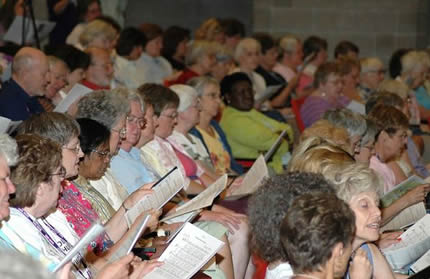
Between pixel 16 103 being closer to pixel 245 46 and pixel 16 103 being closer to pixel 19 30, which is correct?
pixel 19 30

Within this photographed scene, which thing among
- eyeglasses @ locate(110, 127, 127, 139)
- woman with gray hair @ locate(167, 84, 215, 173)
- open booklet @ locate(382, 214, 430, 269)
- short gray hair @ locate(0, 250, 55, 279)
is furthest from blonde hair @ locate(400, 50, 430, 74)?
short gray hair @ locate(0, 250, 55, 279)

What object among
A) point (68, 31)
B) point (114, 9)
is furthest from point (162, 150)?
point (114, 9)

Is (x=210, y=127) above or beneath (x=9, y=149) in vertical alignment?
beneath

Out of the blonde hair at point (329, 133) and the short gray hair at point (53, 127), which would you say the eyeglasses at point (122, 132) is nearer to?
the short gray hair at point (53, 127)

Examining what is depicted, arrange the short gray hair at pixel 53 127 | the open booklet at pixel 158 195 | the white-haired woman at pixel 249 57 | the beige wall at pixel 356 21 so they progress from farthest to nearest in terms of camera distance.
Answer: the beige wall at pixel 356 21 → the white-haired woman at pixel 249 57 → the short gray hair at pixel 53 127 → the open booklet at pixel 158 195

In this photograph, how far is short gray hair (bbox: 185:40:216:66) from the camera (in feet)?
27.5

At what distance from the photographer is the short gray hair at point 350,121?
528 cm

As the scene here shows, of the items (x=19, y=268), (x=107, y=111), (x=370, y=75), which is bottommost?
(x=370, y=75)

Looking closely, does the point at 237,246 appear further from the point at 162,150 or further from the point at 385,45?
the point at 385,45

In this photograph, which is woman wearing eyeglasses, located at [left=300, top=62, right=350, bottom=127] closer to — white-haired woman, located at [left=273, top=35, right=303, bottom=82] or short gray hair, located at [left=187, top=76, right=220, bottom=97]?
short gray hair, located at [left=187, top=76, right=220, bottom=97]

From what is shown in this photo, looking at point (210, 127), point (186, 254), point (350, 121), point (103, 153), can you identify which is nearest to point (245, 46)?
point (210, 127)

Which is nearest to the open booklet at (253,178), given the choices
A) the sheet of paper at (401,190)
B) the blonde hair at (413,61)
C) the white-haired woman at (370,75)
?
the sheet of paper at (401,190)

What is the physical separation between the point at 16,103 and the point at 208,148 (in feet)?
4.80

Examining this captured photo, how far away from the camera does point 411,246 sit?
365 cm
